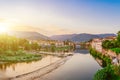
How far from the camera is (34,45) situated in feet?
266

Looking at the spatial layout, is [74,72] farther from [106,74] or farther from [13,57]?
[13,57]

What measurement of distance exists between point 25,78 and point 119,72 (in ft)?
30.3

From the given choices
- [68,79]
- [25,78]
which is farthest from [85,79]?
[25,78]

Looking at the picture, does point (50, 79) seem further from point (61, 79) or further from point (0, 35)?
point (0, 35)

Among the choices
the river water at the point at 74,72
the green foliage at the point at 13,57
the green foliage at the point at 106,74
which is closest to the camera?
the green foliage at the point at 106,74

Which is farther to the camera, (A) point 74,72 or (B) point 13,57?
(B) point 13,57

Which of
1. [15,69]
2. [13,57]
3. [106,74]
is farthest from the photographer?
[13,57]

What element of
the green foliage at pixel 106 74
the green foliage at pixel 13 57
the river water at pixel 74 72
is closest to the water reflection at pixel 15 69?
the river water at pixel 74 72

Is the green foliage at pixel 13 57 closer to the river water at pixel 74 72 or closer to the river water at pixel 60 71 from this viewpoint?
the river water at pixel 60 71

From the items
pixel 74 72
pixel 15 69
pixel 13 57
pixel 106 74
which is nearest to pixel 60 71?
pixel 74 72

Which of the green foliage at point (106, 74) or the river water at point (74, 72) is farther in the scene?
the river water at point (74, 72)

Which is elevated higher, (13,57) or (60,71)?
(13,57)

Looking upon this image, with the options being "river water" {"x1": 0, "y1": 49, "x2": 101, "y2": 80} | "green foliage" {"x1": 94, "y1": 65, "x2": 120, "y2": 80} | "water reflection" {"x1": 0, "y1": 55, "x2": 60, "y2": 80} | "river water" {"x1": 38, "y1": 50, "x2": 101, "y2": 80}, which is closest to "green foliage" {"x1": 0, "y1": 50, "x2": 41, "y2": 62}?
"river water" {"x1": 0, "y1": 49, "x2": 101, "y2": 80}

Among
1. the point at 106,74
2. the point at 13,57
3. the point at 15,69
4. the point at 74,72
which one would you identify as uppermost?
the point at 13,57
